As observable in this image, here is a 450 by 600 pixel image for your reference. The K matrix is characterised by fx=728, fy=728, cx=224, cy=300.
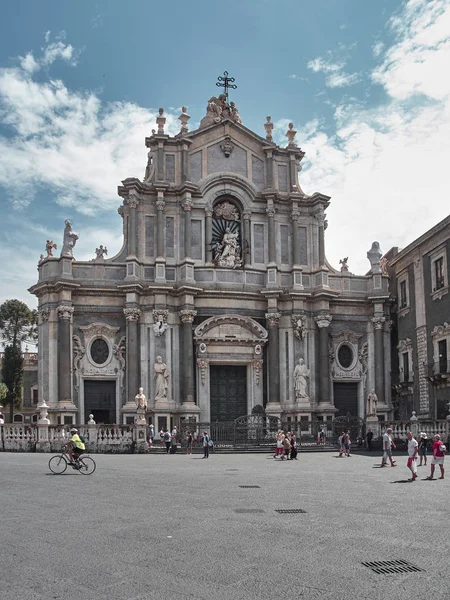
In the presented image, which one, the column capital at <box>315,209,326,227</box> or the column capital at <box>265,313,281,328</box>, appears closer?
the column capital at <box>265,313,281,328</box>

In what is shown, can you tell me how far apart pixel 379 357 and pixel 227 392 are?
8955mm

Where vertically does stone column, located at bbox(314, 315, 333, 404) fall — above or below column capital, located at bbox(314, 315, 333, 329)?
below

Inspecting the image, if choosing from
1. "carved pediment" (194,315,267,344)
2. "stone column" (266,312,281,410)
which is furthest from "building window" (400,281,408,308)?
"carved pediment" (194,315,267,344)

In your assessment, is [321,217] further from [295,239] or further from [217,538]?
[217,538]

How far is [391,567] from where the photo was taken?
360 inches

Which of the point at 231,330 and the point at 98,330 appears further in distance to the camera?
the point at 231,330

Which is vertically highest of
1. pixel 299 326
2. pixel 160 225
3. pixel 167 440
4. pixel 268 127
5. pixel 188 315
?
pixel 268 127

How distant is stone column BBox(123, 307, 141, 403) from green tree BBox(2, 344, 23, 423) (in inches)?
1051

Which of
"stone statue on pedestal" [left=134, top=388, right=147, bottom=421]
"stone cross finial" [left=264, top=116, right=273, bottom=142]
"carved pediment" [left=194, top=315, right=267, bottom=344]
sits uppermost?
"stone cross finial" [left=264, top=116, right=273, bottom=142]

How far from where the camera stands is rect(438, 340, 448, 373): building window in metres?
35.9

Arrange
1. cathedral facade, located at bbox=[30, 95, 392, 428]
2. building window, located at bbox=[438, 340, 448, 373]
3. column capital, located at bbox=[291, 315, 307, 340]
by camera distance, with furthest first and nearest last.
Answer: column capital, located at bbox=[291, 315, 307, 340] → cathedral facade, located at bbox=[30, 95, 392, 428] → building window, located at bbox=[438, 340, 448, 373]

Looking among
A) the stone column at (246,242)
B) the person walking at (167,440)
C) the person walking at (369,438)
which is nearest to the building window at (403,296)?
the stone column at (246,242)

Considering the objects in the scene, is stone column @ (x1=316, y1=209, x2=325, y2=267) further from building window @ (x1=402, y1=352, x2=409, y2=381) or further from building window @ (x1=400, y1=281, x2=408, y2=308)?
building window @ (x1=402, y1=352, x2=409, y2=381)

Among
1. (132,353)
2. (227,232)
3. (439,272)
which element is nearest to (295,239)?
(227,232)
